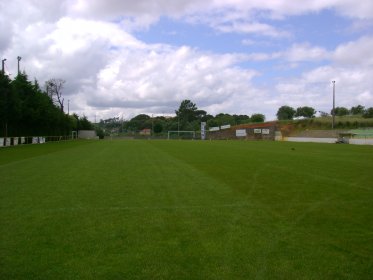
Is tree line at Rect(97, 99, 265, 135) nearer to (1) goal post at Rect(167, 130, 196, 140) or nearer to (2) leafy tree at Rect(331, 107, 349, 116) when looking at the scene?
(1) goal post at Rect(167, 130, 196, 140)

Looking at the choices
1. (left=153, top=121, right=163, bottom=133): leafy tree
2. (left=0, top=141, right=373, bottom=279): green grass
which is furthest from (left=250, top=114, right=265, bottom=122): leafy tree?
(left=0, top=141, right=373, bottom=279): green grass

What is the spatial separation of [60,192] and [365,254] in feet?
26.9

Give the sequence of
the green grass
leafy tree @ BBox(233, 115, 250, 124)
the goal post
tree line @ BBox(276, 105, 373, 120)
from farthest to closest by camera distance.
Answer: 1. leafy tree @ BBox(233, 115, 250, 124)
2. tree line @ BBox(276, 105, 373, 120)
3. the goal post
4. the green grass

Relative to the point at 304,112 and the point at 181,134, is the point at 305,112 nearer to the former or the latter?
the point at 304,112

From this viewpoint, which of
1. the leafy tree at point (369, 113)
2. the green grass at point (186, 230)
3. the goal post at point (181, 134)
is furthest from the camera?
the goal post at point (181, 134)

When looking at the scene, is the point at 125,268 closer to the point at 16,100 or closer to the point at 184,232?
the point at 184,232

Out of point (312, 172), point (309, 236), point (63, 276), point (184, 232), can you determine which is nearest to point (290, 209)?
point (309, 236)

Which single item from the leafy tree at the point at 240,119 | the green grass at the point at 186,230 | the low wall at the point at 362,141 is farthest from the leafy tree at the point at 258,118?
the green grass at the point at 186,230

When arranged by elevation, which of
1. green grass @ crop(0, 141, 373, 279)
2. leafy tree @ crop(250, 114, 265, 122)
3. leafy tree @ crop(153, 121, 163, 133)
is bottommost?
green grass @ crop(0, 141, 373, 279)

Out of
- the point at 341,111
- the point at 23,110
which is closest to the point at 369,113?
the point at 341,111

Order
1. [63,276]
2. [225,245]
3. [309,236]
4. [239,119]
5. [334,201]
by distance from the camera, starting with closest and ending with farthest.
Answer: [63,276] < [225,245] < [309,236] < [334,201] < [239,119]

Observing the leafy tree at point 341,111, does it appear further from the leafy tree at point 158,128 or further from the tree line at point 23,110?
the tree line at point 23,110

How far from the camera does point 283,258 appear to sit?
583 centimetres

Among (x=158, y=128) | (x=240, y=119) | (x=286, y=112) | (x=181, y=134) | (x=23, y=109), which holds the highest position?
(x=286, y=112)
